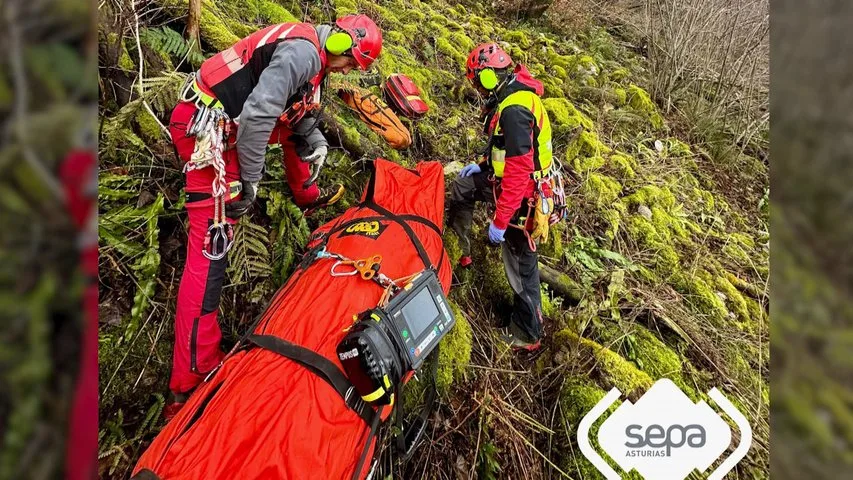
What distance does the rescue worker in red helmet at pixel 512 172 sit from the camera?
362cm

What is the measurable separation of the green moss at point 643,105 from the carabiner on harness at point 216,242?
27.6 ft

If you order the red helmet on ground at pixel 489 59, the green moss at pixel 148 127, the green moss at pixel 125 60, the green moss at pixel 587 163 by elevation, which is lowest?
the green moss at pixel 587 163

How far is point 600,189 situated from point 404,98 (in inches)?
117

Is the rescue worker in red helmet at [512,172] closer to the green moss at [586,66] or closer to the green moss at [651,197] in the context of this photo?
the green moss at [651,197]

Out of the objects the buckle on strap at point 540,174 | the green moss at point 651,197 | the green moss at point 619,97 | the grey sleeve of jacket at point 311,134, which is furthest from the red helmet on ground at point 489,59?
the green moss at point 619,97

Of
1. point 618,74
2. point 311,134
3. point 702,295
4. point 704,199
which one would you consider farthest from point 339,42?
point 618,74

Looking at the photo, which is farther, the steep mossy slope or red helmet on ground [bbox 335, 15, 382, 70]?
the steep mossy slope

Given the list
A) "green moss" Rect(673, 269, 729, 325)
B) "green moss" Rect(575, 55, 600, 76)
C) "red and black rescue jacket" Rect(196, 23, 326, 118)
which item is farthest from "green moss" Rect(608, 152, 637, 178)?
"red and black rescue jacket" Rect(196, 23, 326, 118)

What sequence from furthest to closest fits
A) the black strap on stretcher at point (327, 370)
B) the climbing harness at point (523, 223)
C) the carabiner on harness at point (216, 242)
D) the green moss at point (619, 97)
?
the green moss at point (619, 97) < the climbing harness at point (523, 223) < the carabiner on harness at point (216, 242) < the black strap on stretcher at point (327, 370)

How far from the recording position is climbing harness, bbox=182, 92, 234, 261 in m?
2.69

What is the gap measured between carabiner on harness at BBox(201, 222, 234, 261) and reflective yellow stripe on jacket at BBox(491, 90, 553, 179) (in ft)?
7.33

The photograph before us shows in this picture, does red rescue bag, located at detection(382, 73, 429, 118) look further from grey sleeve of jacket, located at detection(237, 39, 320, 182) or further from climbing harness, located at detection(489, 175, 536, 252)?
grey sleeve of jacket, located at detection(237, 39, 320, 182)
